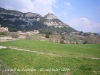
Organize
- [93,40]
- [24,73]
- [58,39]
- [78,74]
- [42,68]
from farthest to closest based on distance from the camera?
[93,40]
[58,39]
[42,68]
[78,74]
[24,73]

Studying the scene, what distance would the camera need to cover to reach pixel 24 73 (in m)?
11.0

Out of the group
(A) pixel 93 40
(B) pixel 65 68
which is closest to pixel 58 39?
(A) pixel 93 40

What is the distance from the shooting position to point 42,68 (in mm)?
12672

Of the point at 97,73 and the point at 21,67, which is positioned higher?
the point at 21,67

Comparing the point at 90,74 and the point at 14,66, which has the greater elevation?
the point at 14,66

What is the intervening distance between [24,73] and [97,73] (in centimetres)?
883

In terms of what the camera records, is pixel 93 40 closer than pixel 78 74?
No

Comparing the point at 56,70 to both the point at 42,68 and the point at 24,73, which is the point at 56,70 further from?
the point at 24,73

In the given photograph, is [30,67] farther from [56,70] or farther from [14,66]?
[56,70]

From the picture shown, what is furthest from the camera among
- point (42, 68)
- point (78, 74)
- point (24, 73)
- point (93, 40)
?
point (93, 40)

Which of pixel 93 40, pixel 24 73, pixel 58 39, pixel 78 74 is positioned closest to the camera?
pixel 24 73

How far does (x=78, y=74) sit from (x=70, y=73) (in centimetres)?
93

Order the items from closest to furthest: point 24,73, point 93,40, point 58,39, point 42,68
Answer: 1. point 24,73
2. point 42,68
3. point 58,39
4. point 93,40

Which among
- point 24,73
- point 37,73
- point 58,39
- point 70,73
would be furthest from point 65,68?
point 58,39
